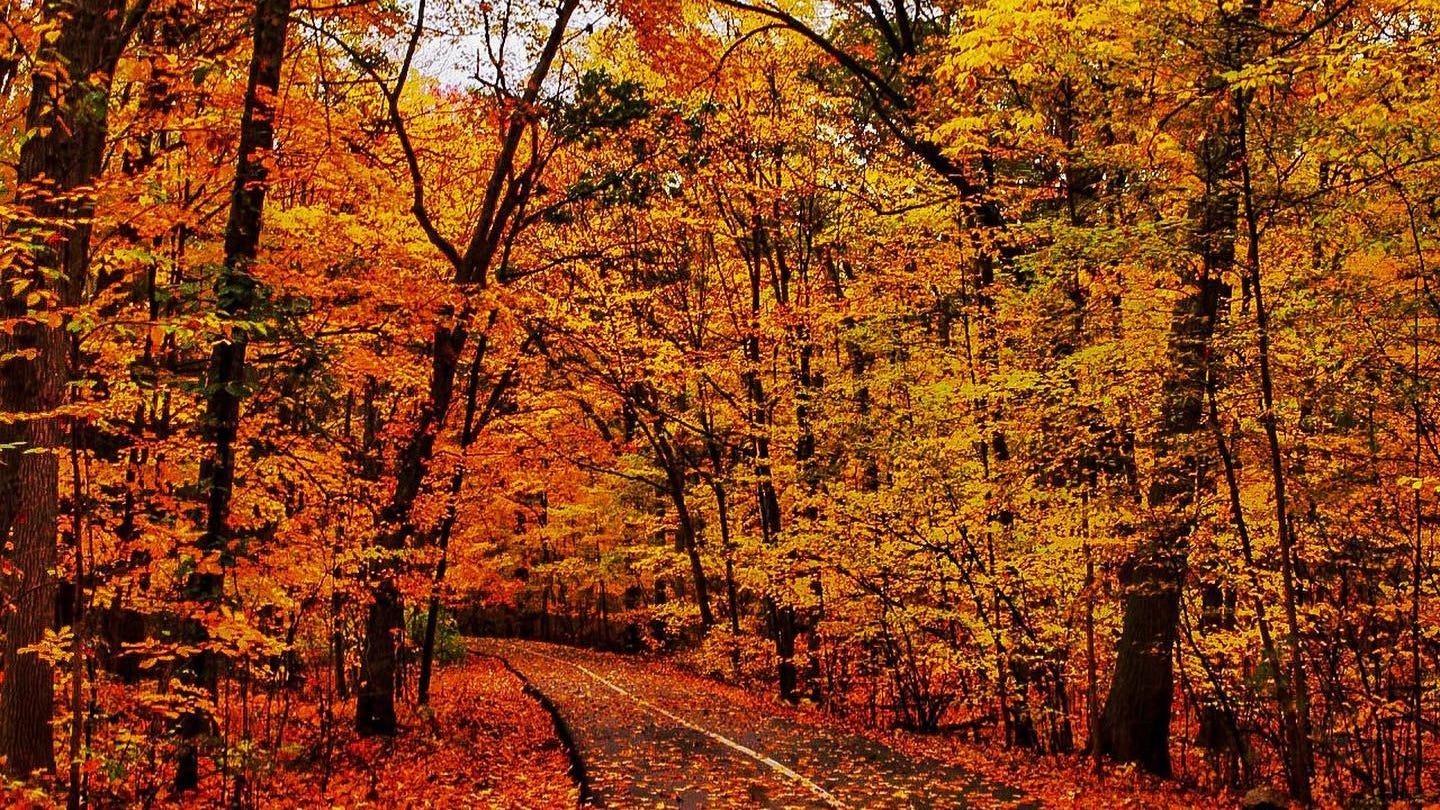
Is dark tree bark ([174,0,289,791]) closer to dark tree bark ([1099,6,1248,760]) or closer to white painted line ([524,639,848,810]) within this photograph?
white painted line ([524,639,848,810])

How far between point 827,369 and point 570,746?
34.7 ft

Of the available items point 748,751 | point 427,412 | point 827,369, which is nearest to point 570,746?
point 748,751

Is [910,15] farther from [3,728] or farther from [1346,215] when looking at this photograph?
[3,728]

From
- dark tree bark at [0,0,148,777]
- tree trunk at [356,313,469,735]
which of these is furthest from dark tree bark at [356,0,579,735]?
dark tree bark at [0,0,148,777]

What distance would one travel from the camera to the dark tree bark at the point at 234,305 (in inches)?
313

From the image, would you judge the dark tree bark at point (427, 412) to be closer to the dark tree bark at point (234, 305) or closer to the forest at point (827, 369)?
the forest at point (827, 369)

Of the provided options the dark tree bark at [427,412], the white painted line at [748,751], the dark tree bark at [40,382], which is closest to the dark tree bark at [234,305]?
the dark tree bark at [40,382]

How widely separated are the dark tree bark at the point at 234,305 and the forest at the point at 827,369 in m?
0.06

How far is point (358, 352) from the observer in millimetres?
11406

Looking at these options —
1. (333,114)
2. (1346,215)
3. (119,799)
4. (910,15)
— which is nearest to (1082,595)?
(1346,215)

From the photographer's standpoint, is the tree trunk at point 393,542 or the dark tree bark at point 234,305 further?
the tree trunk at point 393,542

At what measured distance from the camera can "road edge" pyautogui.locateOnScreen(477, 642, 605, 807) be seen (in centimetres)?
1037

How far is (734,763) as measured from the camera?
457 inches

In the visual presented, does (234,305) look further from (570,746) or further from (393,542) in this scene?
(570,746)
